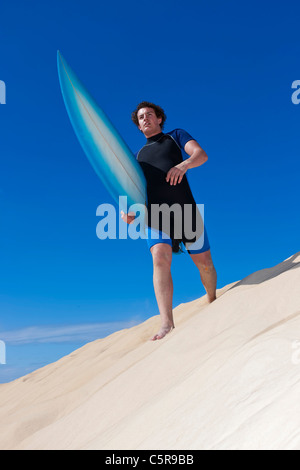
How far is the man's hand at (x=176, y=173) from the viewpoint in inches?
135

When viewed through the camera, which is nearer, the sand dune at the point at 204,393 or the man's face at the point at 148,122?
the sand dune at the point at 204,393

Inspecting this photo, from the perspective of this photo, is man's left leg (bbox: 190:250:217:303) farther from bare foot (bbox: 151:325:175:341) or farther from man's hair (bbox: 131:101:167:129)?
man's hair (bbox: 131:101:167:129)

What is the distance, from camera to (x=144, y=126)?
12.9 feet

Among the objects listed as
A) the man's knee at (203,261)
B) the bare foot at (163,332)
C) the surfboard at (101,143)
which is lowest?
the bare foot at (163,332)

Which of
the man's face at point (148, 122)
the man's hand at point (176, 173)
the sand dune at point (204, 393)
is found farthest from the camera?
the man's face at point (148, 122)

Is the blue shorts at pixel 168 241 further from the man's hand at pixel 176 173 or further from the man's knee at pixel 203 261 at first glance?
the man's hand at pixel 176 173

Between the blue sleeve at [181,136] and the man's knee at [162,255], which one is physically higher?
the blue sleeve at [181,136]

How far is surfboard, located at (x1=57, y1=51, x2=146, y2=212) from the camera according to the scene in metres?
3.66

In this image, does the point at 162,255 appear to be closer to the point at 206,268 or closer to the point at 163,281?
the point at 163,281

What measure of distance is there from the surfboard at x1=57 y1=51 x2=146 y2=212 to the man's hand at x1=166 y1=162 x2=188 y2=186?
36cm

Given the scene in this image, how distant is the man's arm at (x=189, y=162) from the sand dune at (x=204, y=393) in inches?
42.7

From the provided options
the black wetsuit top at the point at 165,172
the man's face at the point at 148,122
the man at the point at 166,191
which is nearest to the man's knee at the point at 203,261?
the man at the point at 166,191

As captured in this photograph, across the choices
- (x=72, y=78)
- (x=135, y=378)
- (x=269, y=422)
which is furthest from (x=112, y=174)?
(x=269, y=422)

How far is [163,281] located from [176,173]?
89 centimetres
